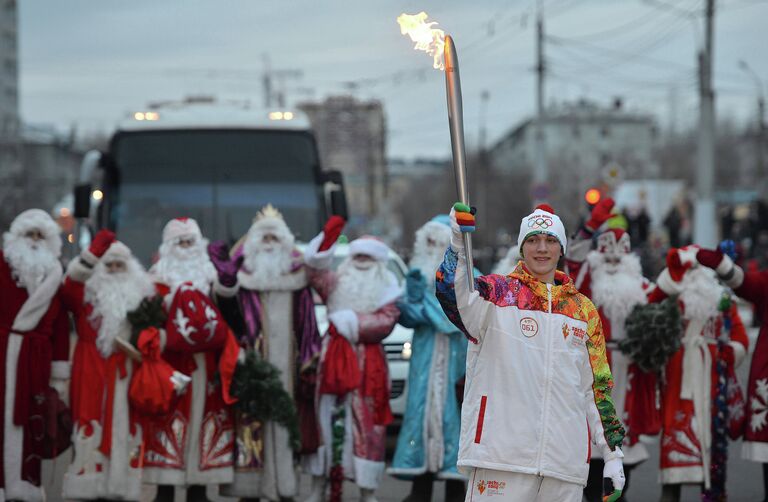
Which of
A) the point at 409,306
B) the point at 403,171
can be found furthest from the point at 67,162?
the point at 409,306

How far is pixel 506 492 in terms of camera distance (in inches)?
206

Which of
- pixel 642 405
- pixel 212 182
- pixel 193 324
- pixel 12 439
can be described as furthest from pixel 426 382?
pixel 212 182

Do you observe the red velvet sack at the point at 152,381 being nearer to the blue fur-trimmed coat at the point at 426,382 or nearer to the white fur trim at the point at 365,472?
the white fur trim at the point at 365,472

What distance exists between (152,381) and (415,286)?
6.60 ft

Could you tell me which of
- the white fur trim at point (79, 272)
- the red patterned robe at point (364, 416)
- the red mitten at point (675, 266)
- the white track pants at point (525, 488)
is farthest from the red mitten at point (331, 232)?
the white track pants at point (525, 488)

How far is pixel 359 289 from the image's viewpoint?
8.98 metres

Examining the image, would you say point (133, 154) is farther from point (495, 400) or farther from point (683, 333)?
point (495, 400)

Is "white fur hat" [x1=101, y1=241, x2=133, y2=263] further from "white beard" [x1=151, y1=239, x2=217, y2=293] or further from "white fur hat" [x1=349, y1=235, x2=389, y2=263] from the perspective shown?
"white fur hat" [x1=349, y1=235, x2=389, y2=263]

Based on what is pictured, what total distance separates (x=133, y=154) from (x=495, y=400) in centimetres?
836

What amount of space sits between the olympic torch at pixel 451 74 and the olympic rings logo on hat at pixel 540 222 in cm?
42

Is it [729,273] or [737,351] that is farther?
[737,351]

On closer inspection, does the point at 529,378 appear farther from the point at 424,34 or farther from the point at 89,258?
the point at 89,258

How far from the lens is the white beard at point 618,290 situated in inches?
352

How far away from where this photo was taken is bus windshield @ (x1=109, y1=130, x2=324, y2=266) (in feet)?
40.5
